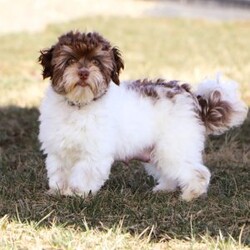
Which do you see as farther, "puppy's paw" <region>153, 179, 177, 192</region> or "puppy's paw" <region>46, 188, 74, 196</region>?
A: "puppy's paw" <region>153, 179, 177, 192</region>

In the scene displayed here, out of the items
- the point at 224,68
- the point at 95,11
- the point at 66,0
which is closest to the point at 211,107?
the point at 224,68

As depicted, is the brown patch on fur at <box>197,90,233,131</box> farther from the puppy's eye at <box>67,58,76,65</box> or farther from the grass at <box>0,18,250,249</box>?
the puppy's eye at <box>67,58,76,65</box>

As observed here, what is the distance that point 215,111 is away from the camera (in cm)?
621

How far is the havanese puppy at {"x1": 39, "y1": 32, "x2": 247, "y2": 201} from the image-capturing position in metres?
5.61

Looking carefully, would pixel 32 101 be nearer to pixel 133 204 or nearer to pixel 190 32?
pixel 133 204

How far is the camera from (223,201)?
5754mm

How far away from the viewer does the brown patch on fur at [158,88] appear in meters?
6.05

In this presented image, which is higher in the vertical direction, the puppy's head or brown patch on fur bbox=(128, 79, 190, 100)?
the puppy's head

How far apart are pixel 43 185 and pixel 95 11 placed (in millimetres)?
21707

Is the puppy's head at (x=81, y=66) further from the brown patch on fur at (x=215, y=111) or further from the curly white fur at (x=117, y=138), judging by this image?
the brown patch on fur at (x=215, y=111)

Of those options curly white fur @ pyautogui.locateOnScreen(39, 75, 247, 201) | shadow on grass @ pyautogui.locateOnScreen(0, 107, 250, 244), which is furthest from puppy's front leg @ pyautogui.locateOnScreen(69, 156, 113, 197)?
shadow on grass @ pyautogui.locateOnScreen(0, 107, 250, 244)

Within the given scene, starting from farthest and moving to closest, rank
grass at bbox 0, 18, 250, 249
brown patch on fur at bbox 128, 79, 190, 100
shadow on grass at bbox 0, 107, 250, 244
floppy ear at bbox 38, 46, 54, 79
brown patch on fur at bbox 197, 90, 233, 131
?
1. brown patch on fur at bbox 197, 90, 233, 131
2. brown patch on fur at bbox 128, 79, 190, 100
3. floppy ear at bbox 38, 46, 54, 79
4. shadow on grass at bbox 0, 107, 250, 244
5. grass at bbox 0, 18, 250, 249

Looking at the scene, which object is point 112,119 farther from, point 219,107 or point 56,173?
point 219,107

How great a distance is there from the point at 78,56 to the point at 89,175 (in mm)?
890
